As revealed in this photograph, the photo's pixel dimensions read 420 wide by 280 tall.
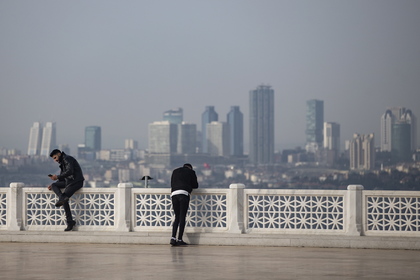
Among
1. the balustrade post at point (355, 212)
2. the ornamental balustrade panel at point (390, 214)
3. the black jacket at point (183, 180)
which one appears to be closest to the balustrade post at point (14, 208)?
the black jacket at point (183, 180)

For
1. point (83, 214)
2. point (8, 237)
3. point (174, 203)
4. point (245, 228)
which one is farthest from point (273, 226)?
point (8, 237)

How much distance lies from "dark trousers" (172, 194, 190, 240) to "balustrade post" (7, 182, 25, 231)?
3.07 meters

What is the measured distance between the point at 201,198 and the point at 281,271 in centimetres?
435

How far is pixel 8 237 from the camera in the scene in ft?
49.7

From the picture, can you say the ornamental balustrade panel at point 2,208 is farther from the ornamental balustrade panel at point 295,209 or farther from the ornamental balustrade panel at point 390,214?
the ornamental balustrade panel at point 390,214

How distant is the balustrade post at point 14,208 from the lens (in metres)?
15.5

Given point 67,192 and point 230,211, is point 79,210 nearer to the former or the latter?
Result: point 67,192

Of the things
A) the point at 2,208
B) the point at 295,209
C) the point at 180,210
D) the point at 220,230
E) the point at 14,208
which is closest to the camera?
the point at 180,210

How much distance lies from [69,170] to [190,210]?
2287 millimetres

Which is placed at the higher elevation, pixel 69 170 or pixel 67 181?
pixel 69 170

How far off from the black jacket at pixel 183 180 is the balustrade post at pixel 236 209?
68 centimetres

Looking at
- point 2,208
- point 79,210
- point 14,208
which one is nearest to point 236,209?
point 79,210

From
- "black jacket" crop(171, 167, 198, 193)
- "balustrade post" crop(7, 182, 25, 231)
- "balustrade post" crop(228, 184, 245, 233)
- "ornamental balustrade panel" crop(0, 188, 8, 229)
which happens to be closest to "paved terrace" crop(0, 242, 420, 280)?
"balustrade post" crop(228, 184, 245, 233)

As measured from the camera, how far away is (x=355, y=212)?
1429cm
